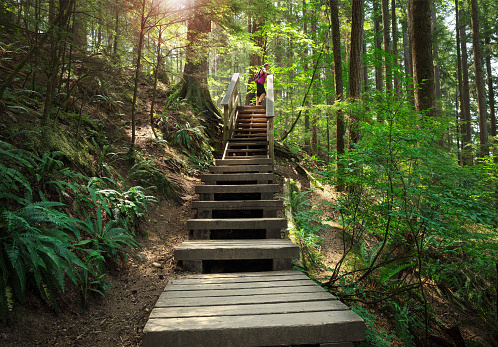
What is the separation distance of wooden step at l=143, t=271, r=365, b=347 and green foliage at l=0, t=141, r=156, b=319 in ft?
2.63

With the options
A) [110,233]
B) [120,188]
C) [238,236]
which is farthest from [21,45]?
[238,236]

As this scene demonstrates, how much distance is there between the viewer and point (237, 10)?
21.2ft

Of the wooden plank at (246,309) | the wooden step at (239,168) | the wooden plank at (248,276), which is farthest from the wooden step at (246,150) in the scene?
the wooden plank at (246,309)

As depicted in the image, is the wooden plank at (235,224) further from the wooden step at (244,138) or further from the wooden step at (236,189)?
the wooden step at (244,138)

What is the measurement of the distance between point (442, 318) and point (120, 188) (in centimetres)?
521

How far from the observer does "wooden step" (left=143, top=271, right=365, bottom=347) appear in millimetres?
1893

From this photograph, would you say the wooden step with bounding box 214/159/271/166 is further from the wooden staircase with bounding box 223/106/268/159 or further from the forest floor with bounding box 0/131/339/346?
the forest floor with bounding box 0/131/339/346

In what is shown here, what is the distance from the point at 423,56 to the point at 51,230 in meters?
6.38

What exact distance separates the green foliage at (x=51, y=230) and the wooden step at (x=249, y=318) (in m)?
0.80

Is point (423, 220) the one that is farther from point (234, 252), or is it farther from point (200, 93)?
point (200, 93)

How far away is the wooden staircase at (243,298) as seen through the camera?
1.92 m

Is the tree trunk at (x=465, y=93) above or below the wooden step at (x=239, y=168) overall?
above

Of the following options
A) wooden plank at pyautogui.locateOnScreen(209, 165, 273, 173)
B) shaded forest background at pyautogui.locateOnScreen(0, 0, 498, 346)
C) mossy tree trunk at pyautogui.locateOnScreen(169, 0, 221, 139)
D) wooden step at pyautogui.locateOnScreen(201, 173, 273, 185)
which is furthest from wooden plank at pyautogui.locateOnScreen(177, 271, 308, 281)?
mossy tree trunk at pyautogui.locateOnScreen(169, 0, 221, 139)

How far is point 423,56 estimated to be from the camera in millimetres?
5039
